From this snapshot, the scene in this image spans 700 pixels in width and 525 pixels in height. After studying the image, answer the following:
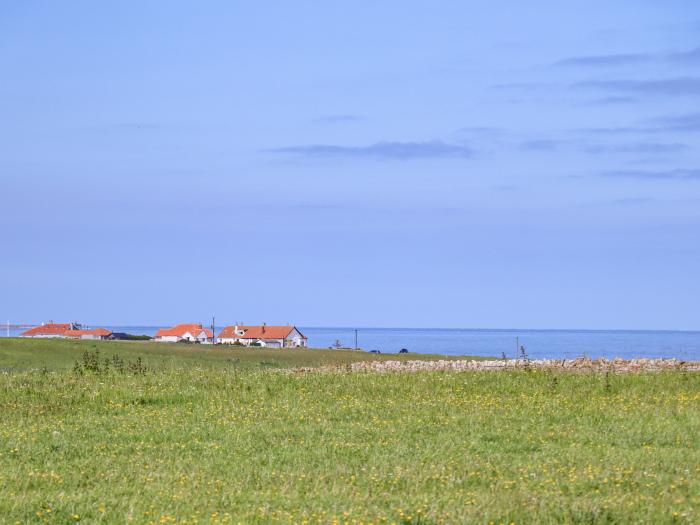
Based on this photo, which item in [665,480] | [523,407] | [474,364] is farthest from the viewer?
[474,364]

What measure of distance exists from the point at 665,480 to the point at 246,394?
12446 millimetres

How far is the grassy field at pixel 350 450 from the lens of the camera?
10906 millimetres

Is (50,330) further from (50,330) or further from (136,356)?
(136,356)

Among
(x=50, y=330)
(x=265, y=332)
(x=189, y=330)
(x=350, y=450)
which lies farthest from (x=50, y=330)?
(x=350, y=450)

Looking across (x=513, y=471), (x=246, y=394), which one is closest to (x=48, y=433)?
(x=246, y=394)

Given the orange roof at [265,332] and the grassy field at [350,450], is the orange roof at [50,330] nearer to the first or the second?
the orange roof at [265,332]

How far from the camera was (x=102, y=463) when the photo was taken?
14070 mm

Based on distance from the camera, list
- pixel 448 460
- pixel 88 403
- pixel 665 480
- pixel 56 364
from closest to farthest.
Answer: pixel 665 480 → pixel 448 460 → pixel 88 403 → pixel 56 364

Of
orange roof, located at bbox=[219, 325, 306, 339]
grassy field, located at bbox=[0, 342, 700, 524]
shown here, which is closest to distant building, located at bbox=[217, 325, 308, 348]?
orange roof, located at bbox=[219, 325, 306, 339]

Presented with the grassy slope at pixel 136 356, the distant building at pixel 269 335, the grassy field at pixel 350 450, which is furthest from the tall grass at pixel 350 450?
the distant building at pixel 269 335

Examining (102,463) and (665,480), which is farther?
(102,463)

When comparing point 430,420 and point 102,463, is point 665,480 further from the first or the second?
point 102,463

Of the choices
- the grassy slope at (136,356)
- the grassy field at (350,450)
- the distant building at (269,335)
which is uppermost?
the distant building at (269,335)

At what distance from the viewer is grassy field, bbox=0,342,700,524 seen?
10.9m
